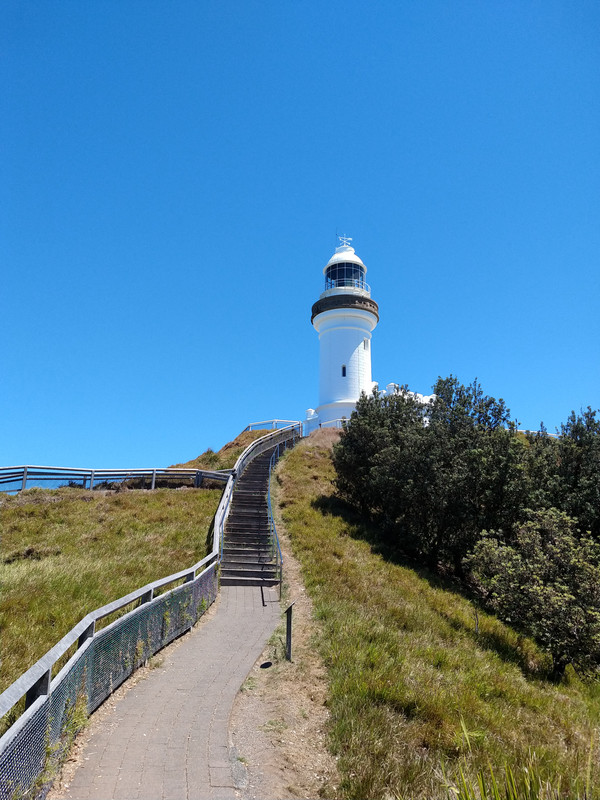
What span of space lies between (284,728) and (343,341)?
37.3 meters

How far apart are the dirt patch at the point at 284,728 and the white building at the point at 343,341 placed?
32064 mm

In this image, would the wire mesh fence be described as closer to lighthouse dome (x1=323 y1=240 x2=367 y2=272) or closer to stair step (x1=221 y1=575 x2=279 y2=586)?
stair step (x1=221 y1=575 x2=279 y2=586)

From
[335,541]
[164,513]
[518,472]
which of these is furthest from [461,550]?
[164,513]

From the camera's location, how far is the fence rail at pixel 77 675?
4.04 m

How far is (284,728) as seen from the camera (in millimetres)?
6594

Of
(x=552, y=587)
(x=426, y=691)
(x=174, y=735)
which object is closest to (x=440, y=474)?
(x=552, y=587)

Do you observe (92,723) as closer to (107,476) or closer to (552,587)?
(552,587)

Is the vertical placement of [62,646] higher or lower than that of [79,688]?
higher

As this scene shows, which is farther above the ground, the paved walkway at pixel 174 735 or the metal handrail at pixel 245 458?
the metal handrail at pixel 245 458

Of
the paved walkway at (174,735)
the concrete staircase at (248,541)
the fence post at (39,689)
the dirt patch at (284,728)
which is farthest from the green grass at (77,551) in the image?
the dirt patch at (284,728)

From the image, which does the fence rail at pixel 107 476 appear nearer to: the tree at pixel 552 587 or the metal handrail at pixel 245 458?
the metal handrail at pixel 245 458

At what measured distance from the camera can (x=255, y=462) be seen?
29312 millimetres

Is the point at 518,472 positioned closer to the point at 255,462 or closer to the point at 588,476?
the point at 588,476

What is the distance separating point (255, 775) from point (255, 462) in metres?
24.0
